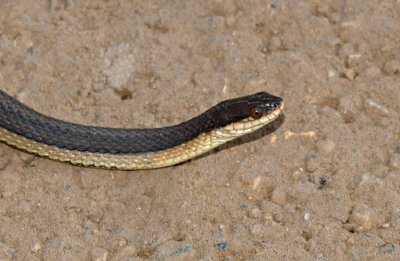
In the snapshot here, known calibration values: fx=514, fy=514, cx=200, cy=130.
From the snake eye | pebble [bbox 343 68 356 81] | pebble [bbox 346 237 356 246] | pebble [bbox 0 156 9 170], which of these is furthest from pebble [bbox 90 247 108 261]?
pebble [bbox 343 68 356 81]

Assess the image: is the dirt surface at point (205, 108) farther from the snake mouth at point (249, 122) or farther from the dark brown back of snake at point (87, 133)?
the snake mouth at point (249, 122)

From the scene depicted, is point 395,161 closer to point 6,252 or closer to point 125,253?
point 125,253

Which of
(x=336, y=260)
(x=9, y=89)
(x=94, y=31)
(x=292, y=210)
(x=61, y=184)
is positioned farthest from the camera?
(x=94, y=31)

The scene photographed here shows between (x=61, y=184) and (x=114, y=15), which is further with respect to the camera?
(x=114, y=15)

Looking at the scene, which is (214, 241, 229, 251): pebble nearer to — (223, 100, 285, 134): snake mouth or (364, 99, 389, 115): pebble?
(223, 100, 285, 134): snake mouth

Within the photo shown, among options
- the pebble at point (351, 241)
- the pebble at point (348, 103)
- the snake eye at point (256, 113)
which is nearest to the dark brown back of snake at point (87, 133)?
the snake eye at point (256, 113)

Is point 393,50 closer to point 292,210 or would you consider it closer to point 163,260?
point 292,210

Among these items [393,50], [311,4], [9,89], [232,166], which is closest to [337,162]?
[232,166]

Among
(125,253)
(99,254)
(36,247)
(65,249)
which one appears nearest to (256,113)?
(125,253)
